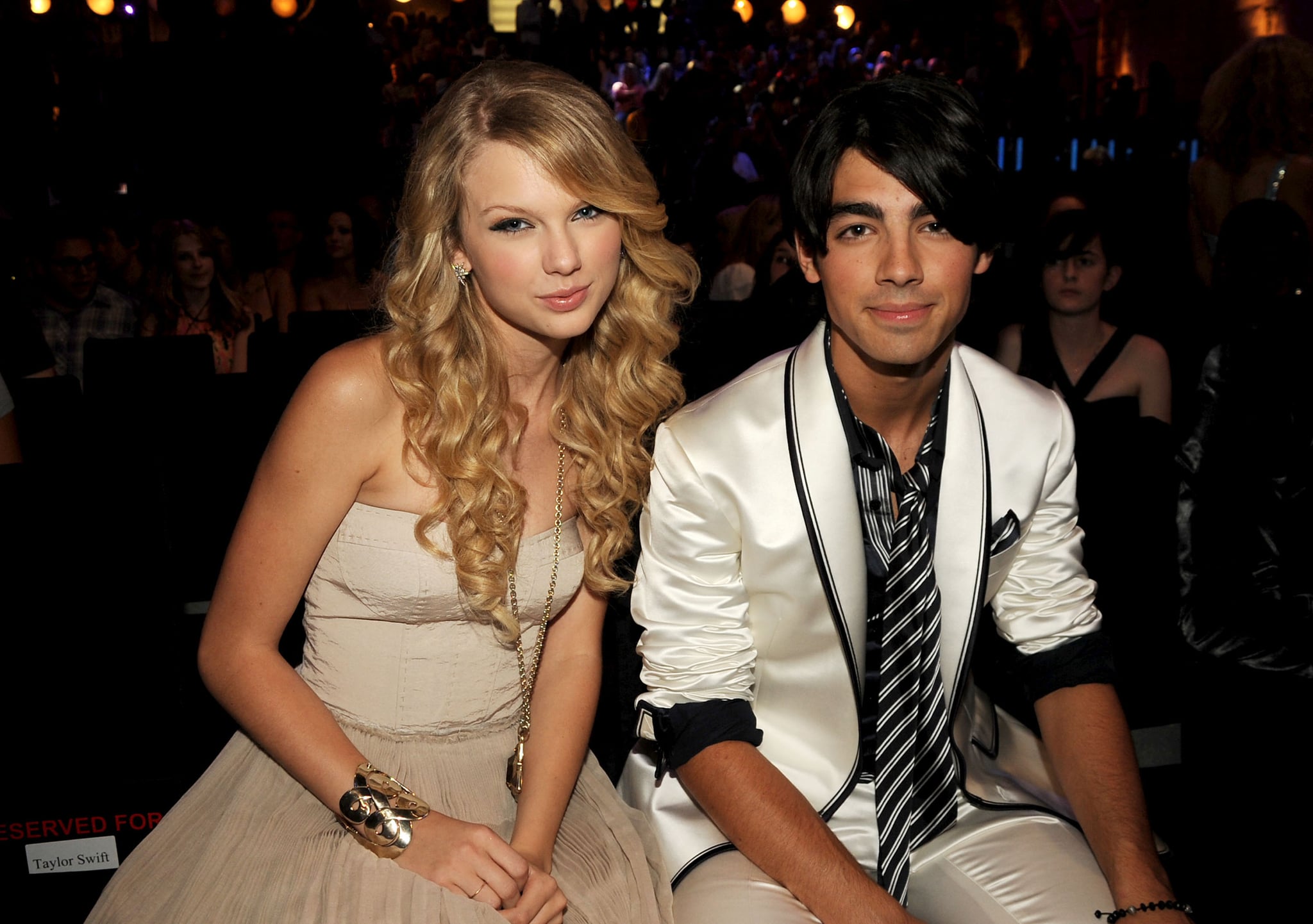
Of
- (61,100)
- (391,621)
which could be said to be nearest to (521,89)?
(391,621)

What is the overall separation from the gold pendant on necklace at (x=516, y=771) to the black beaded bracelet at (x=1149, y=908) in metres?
0.92

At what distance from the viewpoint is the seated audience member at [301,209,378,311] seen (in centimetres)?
585

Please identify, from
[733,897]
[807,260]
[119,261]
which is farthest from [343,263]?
[733,897]

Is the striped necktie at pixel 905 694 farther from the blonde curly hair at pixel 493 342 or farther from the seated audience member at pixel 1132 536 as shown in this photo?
the seated audience member at pixel 1132 536

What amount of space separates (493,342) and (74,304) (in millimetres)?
4585

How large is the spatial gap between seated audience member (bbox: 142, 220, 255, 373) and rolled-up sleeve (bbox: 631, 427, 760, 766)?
409 centimetres

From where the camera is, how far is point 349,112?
28.4 ft

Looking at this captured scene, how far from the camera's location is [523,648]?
6.27 ft

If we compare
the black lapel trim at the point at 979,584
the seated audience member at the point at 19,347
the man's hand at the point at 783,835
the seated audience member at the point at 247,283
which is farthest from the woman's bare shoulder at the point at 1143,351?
the seated audience member at the point at 247,283

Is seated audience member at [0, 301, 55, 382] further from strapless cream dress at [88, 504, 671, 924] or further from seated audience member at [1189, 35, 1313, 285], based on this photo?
seated audience member at [1189, 35, 1313, 285]

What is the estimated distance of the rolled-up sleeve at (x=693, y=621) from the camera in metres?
1.71

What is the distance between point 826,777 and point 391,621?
30.1 inches

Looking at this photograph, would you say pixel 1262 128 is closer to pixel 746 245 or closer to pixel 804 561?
pixel 746 245

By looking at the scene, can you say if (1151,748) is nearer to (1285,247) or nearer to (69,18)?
(1285,247)
